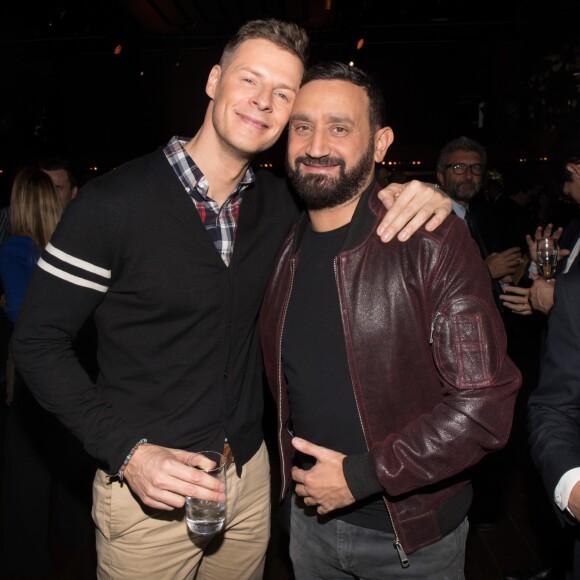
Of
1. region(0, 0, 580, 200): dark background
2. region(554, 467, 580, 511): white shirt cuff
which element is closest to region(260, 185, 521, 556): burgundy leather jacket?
region(554, 467, 580, 511): white shirt cuff

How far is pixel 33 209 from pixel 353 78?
200 cm

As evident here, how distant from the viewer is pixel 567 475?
138cm

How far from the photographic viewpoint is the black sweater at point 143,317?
4.99 feet

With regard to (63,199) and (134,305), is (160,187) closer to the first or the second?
(134,305)

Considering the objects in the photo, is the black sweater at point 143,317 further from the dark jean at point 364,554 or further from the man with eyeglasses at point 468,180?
the man with eyeglasses at point 468,180

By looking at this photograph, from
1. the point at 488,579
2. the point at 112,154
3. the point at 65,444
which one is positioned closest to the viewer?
the point at 488,579

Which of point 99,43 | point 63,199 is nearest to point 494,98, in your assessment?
point 99,43

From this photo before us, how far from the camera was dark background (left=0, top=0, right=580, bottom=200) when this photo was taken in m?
8.94

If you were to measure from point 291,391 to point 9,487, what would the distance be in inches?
72.6

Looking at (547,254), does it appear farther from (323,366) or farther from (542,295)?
(323,366)

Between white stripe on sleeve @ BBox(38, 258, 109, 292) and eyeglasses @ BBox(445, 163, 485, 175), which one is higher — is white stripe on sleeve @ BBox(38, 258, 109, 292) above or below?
below

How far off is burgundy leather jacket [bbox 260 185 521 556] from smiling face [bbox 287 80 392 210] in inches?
3.7

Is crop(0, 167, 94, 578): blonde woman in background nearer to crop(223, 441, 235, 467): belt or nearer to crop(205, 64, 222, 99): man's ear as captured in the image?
crop(223, 441, 235, 467): belt

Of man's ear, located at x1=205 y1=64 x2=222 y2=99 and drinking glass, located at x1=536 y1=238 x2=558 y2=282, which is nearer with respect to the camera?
man's ear, located at x1=205 y1=64 x2=222 y2=99
